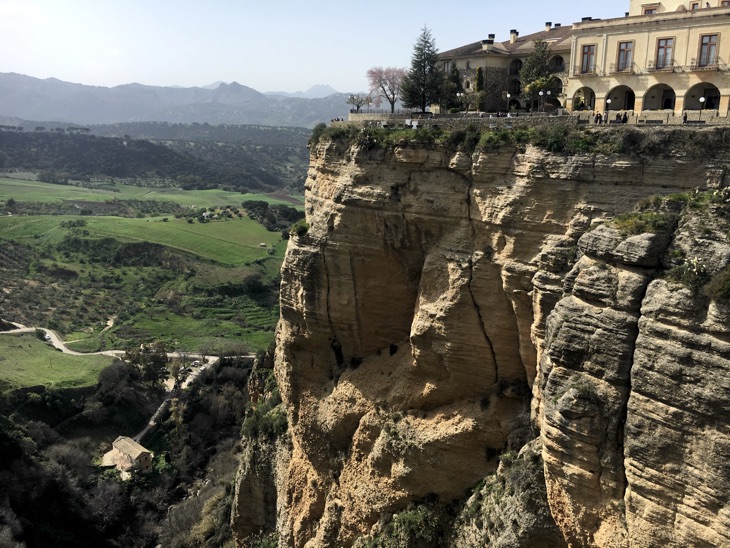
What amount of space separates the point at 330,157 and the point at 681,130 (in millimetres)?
13293

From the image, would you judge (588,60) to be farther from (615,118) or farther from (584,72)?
(615,118)

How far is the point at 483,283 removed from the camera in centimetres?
2172

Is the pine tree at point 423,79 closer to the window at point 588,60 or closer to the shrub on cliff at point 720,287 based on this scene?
the window at point 588,60

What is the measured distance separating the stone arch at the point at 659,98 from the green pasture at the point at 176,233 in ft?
258

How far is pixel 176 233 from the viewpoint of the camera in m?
109

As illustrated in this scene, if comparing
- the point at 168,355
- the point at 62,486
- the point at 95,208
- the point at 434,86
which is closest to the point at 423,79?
the point at 434,86

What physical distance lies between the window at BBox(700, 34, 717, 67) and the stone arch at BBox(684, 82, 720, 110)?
2.63 ft

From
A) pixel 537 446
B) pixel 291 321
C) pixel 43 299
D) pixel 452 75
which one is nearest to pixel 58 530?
pixel 291 321

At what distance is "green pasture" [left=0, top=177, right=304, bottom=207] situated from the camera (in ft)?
474

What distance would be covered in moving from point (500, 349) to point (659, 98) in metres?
12.8

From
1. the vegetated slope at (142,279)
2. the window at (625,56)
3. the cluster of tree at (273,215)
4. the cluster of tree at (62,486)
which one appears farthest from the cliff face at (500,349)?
the cluster of tree at (273,215)

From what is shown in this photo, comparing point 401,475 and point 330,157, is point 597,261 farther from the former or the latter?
point 330,157

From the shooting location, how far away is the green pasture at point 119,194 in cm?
14438

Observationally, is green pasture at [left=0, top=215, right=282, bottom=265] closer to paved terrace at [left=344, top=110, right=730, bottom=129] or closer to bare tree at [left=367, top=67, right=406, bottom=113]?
bare tree at [left=367, top=67, right=406, bottom=113]
